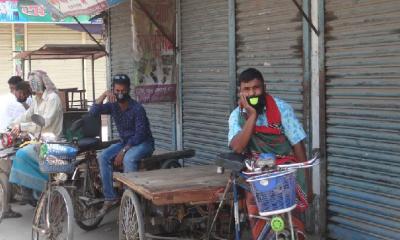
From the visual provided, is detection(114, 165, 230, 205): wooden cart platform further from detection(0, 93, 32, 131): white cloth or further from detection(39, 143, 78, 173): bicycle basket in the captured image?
detection(0, 93, 32, 131): white cloth

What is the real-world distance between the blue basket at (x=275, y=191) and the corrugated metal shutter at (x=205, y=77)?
3419 mm

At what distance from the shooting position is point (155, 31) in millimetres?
7668

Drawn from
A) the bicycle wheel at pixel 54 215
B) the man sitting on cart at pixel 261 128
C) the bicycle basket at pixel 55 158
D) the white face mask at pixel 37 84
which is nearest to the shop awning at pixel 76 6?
the white face mask at pixel 37 84

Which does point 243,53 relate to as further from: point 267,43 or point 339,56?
point 339,56

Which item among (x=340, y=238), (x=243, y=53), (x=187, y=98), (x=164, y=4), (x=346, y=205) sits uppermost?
(x=164, y=4)

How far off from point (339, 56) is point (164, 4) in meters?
3.43

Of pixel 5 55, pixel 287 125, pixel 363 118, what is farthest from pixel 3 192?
pixel 5 55

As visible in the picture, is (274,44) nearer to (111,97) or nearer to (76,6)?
(111,97)

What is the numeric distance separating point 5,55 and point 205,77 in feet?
47.8

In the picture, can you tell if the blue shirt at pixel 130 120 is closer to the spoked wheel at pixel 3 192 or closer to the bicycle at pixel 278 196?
the spoked wheel at pixel 3 192

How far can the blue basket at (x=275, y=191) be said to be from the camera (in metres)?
3.32

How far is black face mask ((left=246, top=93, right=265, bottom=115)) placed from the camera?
3826 millimetres

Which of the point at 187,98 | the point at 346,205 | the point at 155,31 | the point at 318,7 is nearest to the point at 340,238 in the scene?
the point at 346,205

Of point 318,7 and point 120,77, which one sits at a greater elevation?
point 318,7
